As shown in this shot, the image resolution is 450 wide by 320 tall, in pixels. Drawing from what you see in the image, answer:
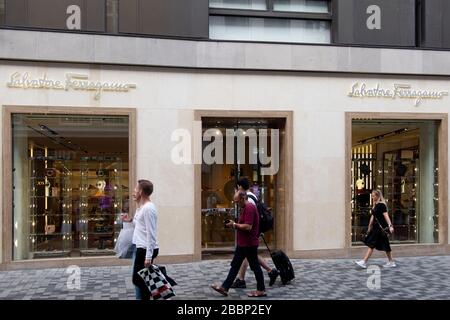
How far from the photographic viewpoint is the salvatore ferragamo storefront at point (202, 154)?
11.3 m

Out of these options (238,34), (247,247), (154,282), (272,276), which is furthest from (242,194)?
(238,34)

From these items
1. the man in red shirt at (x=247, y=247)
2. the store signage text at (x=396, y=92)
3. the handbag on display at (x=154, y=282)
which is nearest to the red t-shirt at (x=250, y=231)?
the man in red shirt at (x=247, y=247)

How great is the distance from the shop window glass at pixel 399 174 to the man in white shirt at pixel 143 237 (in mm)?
6716

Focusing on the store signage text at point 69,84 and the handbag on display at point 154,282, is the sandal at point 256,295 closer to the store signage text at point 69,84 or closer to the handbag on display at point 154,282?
the handbag on display at point 154,282

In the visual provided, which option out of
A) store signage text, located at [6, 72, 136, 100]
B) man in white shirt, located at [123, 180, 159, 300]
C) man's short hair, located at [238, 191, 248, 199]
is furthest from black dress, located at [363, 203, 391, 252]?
store signage text, located at [6, 72, 136, 100]

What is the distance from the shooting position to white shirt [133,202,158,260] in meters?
7.24

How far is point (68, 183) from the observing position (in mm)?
11805

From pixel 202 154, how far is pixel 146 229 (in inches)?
206

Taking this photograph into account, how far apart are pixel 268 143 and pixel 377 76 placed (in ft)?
9.57

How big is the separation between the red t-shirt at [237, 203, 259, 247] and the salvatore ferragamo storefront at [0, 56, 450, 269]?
3420 millimetres
